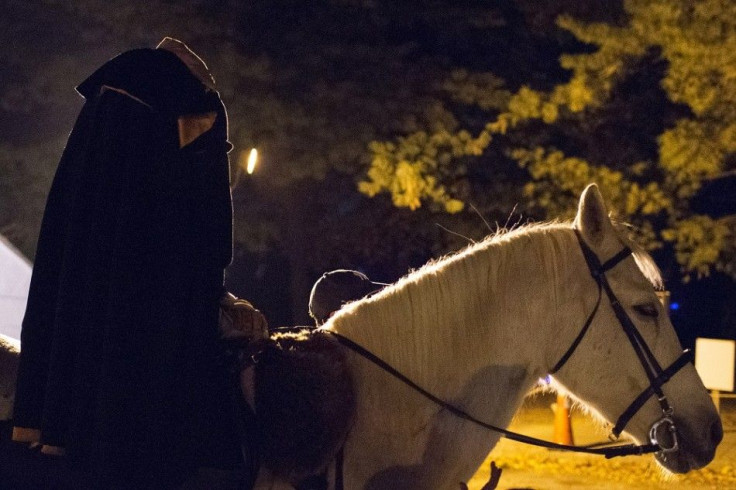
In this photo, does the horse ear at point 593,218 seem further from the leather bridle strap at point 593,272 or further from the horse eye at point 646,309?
the horse eye at point 646,309

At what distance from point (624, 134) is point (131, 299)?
39.5 ft

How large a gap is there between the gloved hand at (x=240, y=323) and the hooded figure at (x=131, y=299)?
226 millimetres

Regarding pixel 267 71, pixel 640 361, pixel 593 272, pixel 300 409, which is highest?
pixel 267 71

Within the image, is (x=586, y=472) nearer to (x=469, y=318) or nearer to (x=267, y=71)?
(x=267, y=71)

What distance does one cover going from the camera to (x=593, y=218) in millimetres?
3209

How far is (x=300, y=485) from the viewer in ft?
9.38

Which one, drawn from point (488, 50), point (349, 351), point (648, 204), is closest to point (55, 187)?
point (349, 351)

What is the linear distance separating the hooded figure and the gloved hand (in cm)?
23

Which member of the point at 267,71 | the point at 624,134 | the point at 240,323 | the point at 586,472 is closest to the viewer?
the point at 240,323

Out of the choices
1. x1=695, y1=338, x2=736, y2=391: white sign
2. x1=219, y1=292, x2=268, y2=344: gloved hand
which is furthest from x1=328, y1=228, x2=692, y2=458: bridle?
x1=695, y1=338, x2=736, y2=391: white sign

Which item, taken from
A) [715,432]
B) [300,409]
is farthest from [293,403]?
[715,432]

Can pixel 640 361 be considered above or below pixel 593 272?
below

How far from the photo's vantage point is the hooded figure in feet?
8.50

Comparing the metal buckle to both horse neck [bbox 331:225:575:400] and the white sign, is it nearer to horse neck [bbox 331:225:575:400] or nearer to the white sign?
horse neck [bbox 331:225:575:400]
